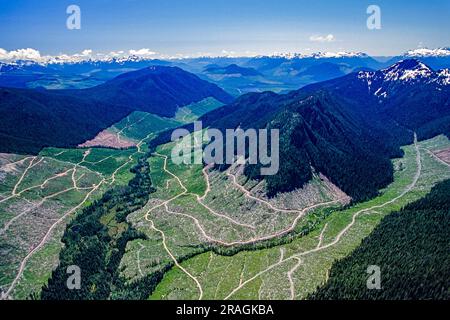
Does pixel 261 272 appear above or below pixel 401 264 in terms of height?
below

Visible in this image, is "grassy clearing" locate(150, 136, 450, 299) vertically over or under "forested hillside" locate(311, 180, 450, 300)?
under

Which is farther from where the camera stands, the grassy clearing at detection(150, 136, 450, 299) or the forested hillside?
the grassy clearing at detection(150, 136, 450, 299)

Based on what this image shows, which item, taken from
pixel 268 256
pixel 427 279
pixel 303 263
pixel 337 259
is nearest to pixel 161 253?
pixel 268 256

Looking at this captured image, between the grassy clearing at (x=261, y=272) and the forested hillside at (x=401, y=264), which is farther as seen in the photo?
the grassy clearing at (x=261, y=272)

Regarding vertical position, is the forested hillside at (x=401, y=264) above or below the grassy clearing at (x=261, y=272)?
above

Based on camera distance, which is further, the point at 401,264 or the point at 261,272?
the point at 261,272
